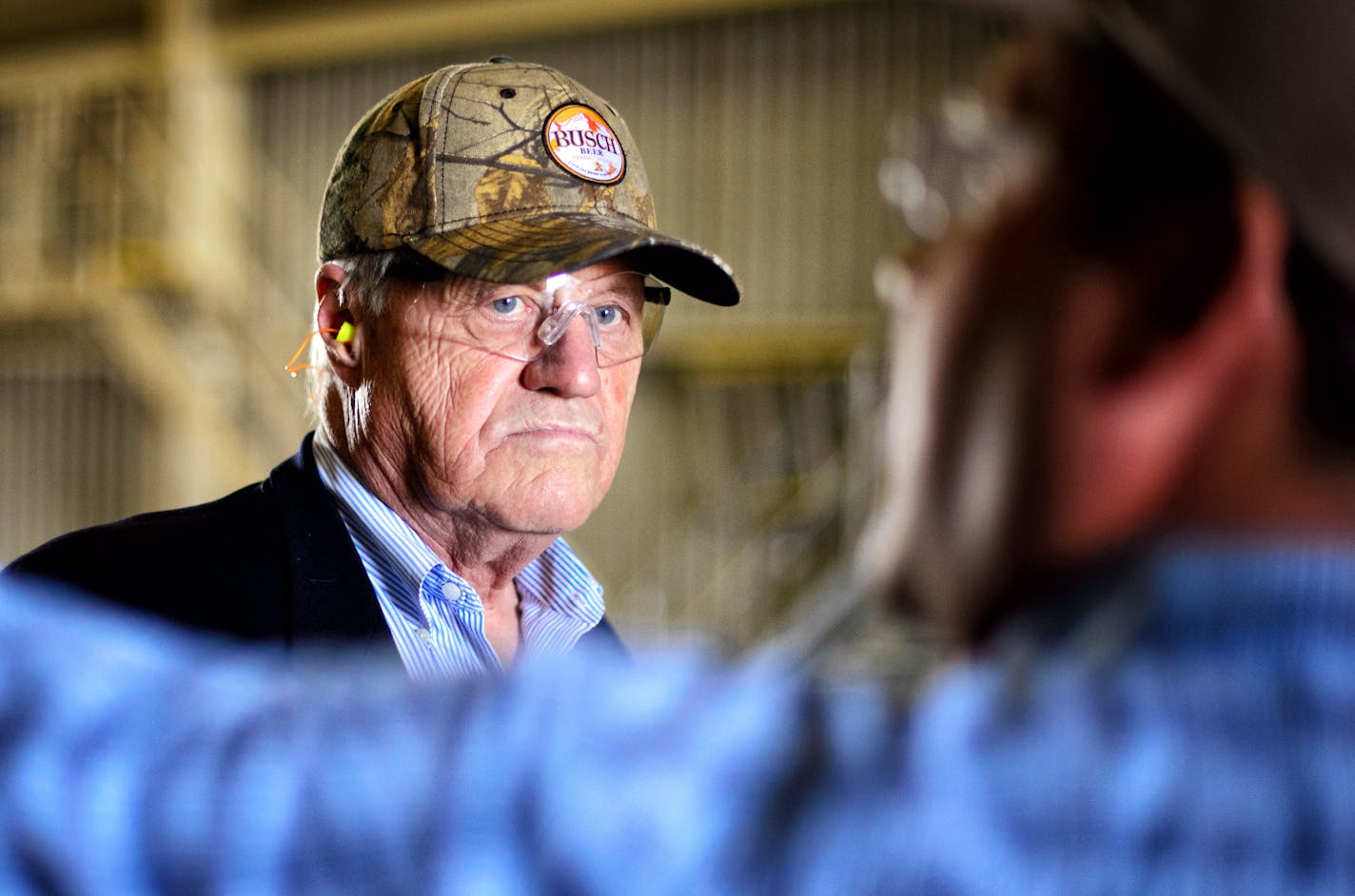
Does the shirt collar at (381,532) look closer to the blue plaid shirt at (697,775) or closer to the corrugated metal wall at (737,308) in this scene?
the blue plaid shirt at (697,775)

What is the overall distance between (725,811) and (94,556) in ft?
1.19

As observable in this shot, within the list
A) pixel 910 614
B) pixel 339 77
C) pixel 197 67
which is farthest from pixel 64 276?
pixel 910 614

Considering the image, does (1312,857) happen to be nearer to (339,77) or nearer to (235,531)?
(235,531)

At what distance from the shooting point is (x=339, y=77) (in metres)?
3.58

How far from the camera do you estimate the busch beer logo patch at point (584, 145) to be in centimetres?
47

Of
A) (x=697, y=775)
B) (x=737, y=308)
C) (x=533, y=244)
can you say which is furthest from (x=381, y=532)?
(x=737, y=308)

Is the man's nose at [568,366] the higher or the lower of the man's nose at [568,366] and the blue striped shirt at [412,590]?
the higher

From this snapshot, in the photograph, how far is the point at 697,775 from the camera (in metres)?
0.18

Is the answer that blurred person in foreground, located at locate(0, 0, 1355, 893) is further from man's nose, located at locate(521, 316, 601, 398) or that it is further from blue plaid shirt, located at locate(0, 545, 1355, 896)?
man's nose, located at locate(521, 316, 601, 398)

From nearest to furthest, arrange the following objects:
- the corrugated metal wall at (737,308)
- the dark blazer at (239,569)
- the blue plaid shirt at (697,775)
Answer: the blue plaid shirt at (697,775), the dark blazer at (239,569), the corrugated metal wall at (737,308)

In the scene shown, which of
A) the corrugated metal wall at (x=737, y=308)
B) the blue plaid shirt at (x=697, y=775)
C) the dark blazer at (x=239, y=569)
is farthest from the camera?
the corrugated metal wall at (x=737, y=308)

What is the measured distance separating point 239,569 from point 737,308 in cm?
377

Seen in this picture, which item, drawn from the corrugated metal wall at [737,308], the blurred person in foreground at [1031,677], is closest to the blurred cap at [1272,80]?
the blurred person in foreground at [1031,677]

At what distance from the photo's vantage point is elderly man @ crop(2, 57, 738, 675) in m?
0.47
